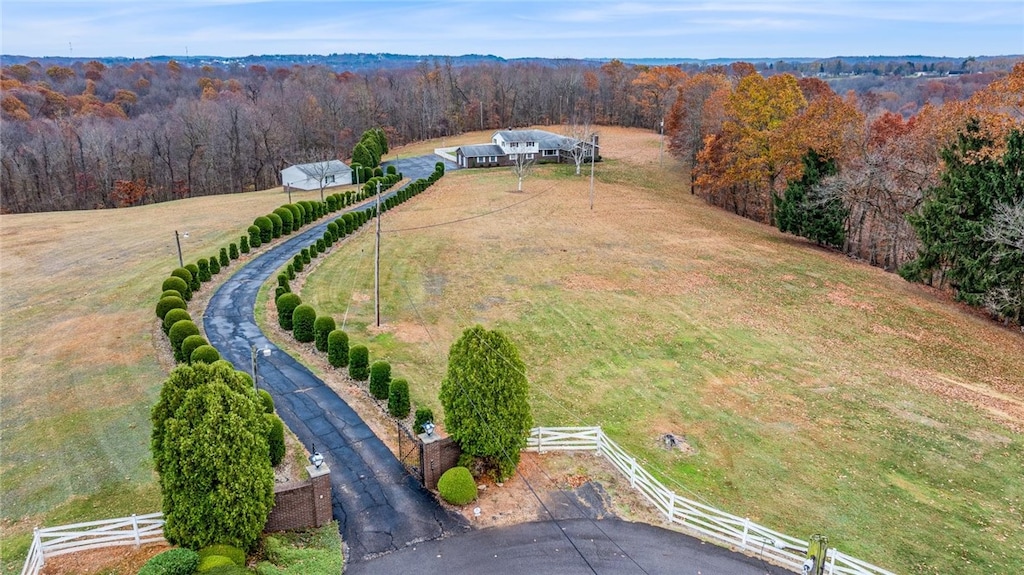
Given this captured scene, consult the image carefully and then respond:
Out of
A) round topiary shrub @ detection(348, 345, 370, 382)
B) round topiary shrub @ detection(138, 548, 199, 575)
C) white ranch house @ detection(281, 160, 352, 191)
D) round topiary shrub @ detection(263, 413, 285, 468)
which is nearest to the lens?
round topiary shrub @ detection(138, 548, 199, 575)

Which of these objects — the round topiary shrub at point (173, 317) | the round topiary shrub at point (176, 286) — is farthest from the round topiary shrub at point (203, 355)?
the round topiary shrub at point (176, 286)

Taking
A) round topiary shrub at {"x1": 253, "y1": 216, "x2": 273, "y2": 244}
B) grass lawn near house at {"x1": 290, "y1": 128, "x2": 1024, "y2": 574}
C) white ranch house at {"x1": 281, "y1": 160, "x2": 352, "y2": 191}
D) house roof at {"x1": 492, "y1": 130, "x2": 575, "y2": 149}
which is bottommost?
grass lawn near house at {"x1": 290, "y1": 128, "x2": 1024, "y2": 574}

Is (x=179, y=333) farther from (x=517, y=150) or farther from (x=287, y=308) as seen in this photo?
(x=517, y=150)

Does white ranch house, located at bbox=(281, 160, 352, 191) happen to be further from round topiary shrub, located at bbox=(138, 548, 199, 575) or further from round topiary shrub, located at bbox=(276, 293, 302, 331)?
round topiary shrub, located at bbox=(138, 548, 199, 575)

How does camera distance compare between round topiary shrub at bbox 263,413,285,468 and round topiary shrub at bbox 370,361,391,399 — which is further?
round topiary shrub at bbox 370,361,391,399

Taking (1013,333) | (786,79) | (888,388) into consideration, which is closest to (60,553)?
(888,388)

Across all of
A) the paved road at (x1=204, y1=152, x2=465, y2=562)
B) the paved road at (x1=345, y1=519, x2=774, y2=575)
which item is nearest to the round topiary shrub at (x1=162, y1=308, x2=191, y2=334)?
the paved road at (x1=204, y1=152, x2=465, y2=562)
